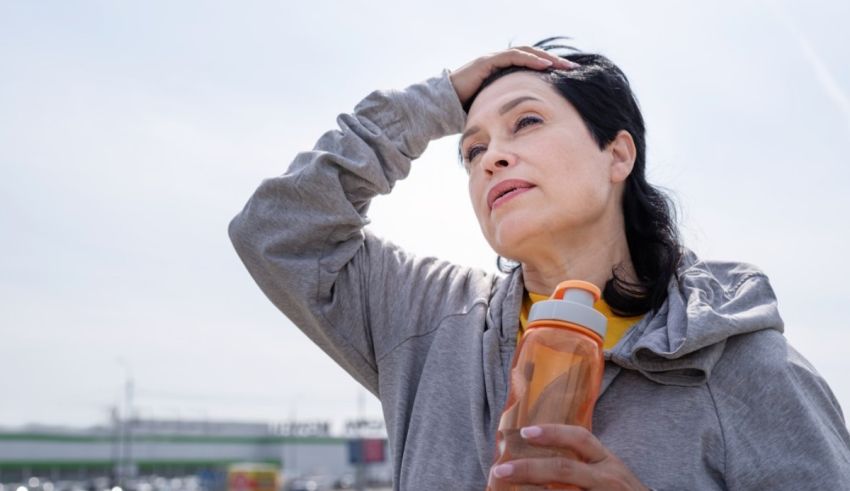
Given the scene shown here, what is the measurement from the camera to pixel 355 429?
2872 inches

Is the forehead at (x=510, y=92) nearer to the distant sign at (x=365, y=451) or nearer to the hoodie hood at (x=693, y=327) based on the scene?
the hoodie hood at (x=693, y=327)

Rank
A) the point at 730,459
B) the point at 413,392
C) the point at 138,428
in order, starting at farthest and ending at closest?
1. the point at 138,428
2. the point at 413,392
3. the point at 730,459

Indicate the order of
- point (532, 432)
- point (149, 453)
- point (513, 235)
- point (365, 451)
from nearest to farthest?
point (532, 432) → point (513, 235) → point (365, 451) → point (149, 453)

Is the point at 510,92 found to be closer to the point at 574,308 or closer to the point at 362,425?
the point at 574,308

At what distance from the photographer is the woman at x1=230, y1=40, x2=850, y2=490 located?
1626 millimetres

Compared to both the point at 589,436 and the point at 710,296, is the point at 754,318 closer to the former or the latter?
the point at 710,296

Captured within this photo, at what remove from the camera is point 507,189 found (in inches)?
74.9

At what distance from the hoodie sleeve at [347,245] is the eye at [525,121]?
282 millimetres

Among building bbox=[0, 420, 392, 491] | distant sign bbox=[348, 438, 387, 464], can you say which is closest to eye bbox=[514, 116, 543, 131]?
distant sign bbox=[348, 438, 387, 464]

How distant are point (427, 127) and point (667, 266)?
2.27 feet

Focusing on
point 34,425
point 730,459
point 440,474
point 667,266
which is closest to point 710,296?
point 667,266

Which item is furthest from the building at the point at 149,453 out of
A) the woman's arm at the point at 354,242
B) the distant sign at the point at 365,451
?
the woman's arm at the point at 354,242

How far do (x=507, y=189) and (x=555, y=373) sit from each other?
2.15 feet

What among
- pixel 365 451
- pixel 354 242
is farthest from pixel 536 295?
pixel 365 451
